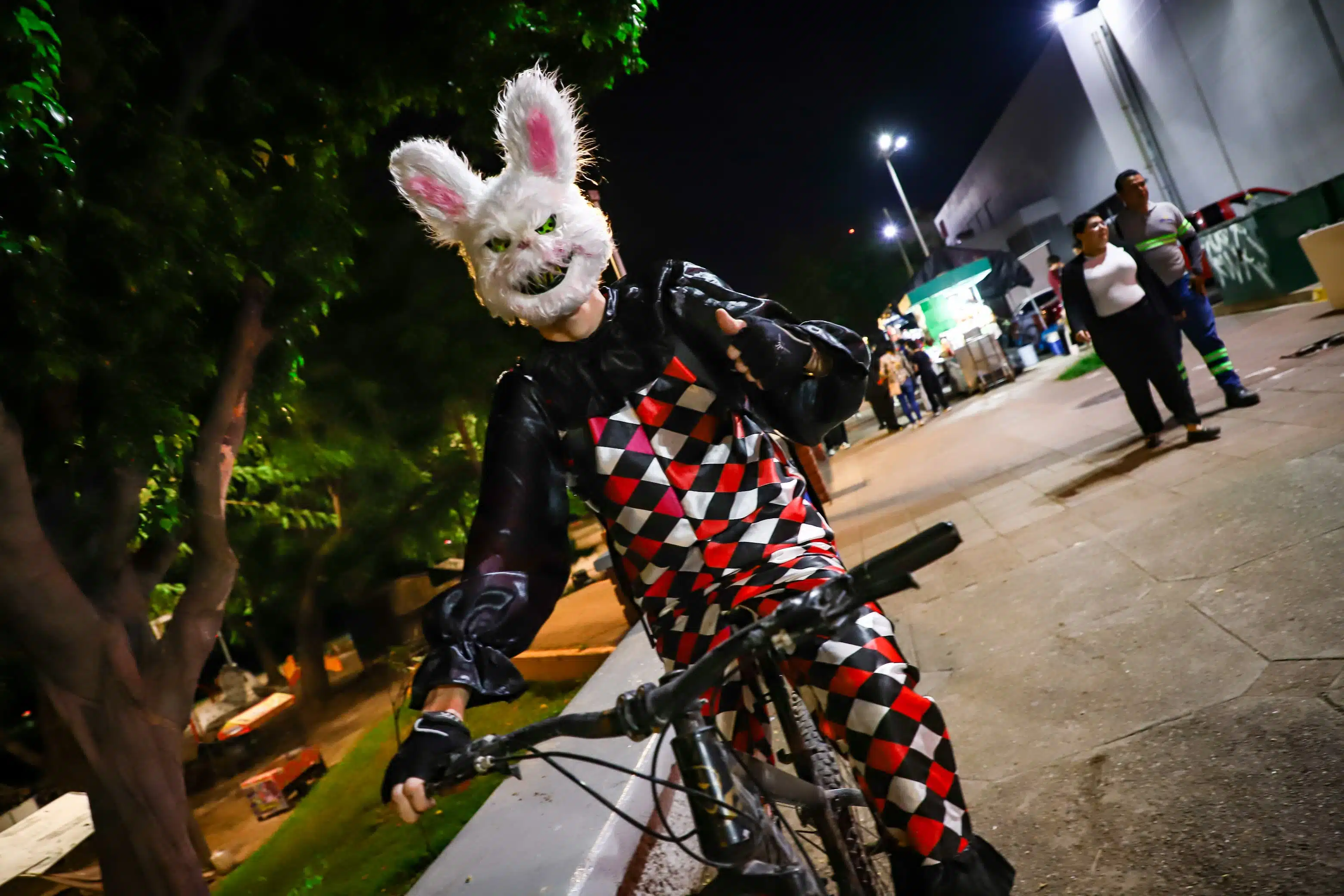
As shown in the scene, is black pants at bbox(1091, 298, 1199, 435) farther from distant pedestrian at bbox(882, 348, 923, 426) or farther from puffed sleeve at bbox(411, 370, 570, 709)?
distant pedestrian at bbox(882, 348, 923, 426)

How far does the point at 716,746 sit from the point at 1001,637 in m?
2.91

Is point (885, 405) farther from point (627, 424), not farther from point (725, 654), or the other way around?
point (725, 654)

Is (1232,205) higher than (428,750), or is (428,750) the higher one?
(1232,205)

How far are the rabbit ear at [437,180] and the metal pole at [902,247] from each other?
40.3m

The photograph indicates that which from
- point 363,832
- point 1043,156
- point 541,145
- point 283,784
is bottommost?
point 283,784

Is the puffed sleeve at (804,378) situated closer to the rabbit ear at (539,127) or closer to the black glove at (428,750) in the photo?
the rabbit ear at (539,127)

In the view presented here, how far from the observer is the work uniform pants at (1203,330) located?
18.7 feet

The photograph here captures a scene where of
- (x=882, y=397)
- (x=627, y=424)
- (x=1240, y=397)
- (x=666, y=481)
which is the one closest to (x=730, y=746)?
(x=666, y=481)

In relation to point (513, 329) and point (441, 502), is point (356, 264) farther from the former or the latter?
point (441, 502)

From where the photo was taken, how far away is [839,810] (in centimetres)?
190

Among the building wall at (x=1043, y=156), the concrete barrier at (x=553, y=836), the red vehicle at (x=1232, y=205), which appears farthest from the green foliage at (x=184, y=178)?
the building wall at (x=1043, y=156)

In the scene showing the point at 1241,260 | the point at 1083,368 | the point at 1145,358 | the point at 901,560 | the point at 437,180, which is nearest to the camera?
the point at 901,560

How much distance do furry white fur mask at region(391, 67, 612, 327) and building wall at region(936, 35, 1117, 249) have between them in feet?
78.4

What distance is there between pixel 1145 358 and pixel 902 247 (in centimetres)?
4041
